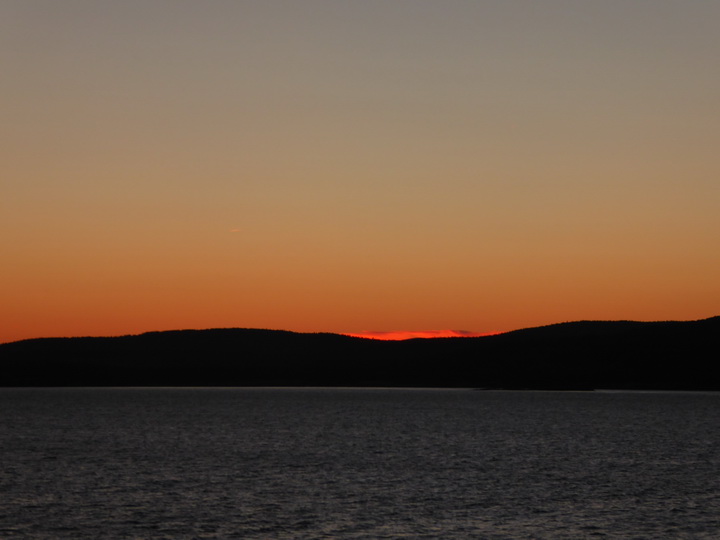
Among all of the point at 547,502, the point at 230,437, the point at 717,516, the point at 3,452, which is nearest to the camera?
the point at 717,516

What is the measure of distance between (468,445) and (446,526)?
66600mm

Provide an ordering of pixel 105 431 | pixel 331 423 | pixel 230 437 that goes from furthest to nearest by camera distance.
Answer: pixel 331 423
pixel 105 431
pixel 230 437

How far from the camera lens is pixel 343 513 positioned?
207ft

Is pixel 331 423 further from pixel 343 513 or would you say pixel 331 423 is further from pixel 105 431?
pixel 343 513

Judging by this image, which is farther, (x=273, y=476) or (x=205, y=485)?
(x=273, y=476)

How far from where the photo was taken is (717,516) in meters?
62.5

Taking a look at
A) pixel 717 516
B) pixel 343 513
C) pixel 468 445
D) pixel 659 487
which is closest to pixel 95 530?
pixel 343 513

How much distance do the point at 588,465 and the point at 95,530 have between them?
56174 mm

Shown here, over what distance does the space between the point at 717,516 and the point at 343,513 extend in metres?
24.2

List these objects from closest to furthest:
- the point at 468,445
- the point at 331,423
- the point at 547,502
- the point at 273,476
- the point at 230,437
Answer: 1. the point at 547,502
2. the point at 273,476
3. the point at 468,445
4. the point at 230,437
5. the point at 331,423

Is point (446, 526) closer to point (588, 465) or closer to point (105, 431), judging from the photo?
point (588, 465)

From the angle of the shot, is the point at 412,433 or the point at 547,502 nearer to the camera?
the point at 547,502

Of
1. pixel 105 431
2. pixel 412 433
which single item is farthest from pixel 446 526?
pixel 105 431

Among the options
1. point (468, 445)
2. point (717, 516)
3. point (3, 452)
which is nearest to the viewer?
point (717, 516)
